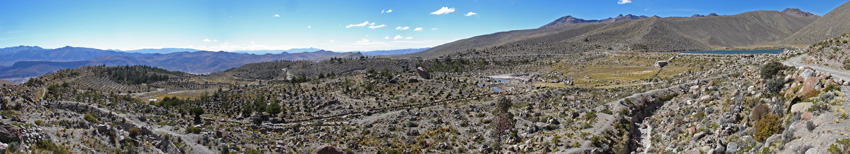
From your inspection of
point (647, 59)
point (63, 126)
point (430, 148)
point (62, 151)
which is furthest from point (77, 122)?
point (647, 59)

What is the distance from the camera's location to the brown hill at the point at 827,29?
535 ft

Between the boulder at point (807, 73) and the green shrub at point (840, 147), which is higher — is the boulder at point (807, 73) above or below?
above

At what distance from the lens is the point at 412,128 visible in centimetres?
3844

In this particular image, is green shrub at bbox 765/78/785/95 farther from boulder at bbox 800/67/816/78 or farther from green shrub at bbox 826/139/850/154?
green shrub at bbox 826/139/850/154

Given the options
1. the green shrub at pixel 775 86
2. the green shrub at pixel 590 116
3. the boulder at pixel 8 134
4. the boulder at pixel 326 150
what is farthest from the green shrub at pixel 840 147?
the boulder at pixel 8 134

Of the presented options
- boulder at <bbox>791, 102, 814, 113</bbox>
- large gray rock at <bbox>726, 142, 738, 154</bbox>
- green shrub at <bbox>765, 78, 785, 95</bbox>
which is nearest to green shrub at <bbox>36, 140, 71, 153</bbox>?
large gray rock at <bbox>726, 142, 738, 154</bbox>

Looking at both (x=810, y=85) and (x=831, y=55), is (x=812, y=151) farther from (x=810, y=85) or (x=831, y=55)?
(x=831, y=55)

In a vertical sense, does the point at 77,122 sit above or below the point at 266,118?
above

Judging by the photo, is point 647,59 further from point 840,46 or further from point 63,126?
point 63,126

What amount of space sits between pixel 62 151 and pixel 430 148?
2223 cm

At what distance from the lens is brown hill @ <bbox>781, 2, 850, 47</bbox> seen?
16312cm

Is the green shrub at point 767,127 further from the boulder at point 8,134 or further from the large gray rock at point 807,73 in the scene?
the boulder at point 8,134

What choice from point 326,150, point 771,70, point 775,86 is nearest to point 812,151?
point 775,86

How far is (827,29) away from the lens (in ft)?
566
